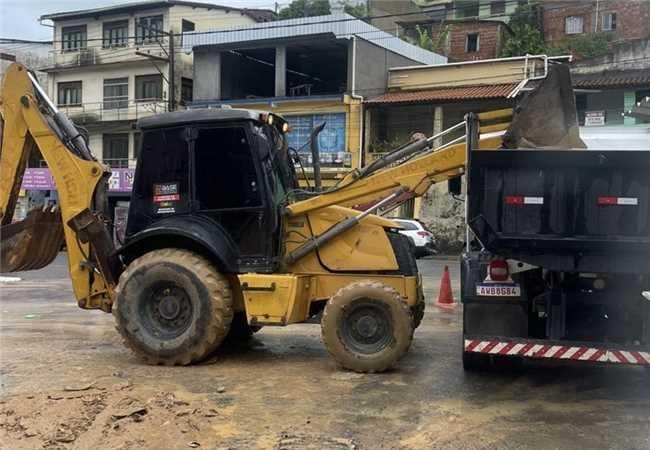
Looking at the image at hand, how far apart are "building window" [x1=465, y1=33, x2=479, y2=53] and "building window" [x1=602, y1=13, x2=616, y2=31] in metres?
7.83

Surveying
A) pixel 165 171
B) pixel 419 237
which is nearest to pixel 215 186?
pixel 165 171

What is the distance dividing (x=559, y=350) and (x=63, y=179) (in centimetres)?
542

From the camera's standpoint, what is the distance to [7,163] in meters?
7.57

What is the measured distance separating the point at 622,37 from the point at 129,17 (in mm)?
29357

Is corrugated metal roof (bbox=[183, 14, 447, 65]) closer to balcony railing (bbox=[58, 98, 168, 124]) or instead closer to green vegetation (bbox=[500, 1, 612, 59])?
balcony railing (bbox=[58, 98, 168, 124])

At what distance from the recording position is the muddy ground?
15.8ft

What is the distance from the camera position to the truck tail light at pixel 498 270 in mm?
6039

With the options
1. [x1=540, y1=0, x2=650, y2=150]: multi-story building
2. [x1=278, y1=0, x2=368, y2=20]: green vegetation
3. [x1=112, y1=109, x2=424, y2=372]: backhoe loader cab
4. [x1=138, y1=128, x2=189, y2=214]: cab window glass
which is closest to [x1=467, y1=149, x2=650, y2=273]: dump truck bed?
[x1=540, y1=0, x2=650, y2=150]: multi-story building

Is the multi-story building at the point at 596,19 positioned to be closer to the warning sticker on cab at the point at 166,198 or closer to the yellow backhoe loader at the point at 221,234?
the yellow backhoe loader at the point at 221,234

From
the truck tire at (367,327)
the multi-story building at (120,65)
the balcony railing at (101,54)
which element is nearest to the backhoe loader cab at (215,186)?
the truck tire at (367,327)

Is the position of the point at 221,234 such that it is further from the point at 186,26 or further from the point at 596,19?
the point at 596,19

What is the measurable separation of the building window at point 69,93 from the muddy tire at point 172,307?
35.3 metres

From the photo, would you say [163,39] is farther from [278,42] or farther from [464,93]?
[464,93]

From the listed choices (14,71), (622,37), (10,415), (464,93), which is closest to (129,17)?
(464,93)
